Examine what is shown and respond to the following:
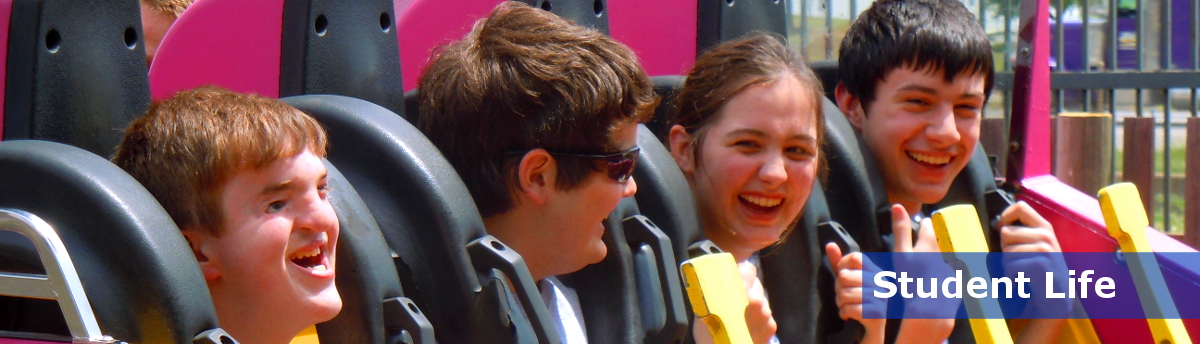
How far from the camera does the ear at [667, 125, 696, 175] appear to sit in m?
1.56

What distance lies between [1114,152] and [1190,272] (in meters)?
2.08

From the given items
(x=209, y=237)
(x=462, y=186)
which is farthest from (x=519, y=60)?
(x=209, y=237)

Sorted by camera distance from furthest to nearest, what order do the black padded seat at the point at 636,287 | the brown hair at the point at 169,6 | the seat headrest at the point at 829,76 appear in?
the seat headrest at the point at 829,76
the brown hair at the point at 169,6
the black padded seat at the point at 636,287

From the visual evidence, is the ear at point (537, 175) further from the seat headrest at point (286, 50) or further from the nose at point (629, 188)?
the seat headrest at point (286, 50)

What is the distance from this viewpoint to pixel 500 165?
1.26 metres

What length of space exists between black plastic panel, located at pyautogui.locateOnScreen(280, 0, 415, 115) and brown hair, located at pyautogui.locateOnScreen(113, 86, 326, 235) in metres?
0.23

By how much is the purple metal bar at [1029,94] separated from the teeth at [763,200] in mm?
715

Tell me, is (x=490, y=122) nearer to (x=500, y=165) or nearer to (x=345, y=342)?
(x=500, y=165)

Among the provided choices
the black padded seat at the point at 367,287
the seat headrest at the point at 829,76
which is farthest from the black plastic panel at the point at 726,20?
the black padded seat at the point at 367,287

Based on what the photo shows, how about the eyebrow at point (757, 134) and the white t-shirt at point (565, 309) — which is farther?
the eyebrow at point (757, 134)

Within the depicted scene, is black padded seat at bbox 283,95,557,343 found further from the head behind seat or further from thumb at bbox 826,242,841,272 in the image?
thumb at bbox 826,242,841,272

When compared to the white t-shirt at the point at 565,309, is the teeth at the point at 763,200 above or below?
above

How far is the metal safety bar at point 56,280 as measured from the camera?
0.83 metres

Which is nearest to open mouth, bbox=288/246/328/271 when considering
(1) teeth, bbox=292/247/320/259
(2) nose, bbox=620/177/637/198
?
(1) teeth, bbox=292/247/320/259
